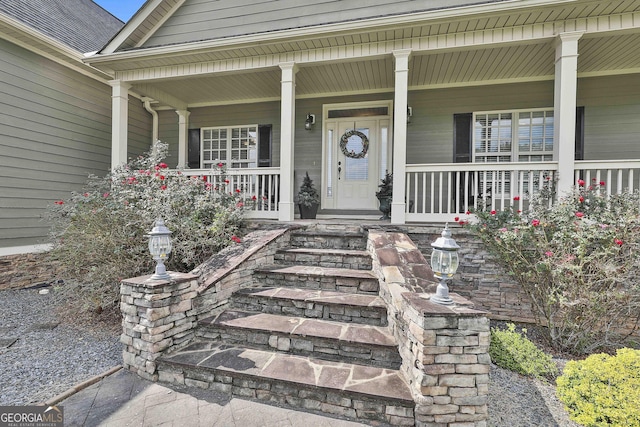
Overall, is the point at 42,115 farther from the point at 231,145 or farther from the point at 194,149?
the point at 231,145

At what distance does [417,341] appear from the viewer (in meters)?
1.89

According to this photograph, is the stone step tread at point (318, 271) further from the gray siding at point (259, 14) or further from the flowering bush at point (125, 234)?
the gray siding at point (259, 14)

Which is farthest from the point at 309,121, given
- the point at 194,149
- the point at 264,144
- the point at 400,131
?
the point at 194,149

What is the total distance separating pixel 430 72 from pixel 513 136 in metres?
1.94

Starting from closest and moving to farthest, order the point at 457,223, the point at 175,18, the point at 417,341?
the point at 417,341
the point at 457,223
the point at 175,18

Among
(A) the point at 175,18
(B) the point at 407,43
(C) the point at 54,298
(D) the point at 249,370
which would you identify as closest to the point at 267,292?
(D) the point at 249,370

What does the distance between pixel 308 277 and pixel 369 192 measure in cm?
339

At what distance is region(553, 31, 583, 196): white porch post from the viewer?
154 inches

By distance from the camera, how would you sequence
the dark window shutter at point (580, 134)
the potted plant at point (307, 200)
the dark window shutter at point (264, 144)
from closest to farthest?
the dark window shutter at point (580, 134)
the potted plant at point (307, 200)
the dark window shutter at point (264, 144)

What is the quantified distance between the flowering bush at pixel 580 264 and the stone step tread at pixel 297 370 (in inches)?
83.0

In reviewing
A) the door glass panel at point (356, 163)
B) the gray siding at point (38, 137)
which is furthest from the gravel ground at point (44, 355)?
the door glass panel at point (356, 163)

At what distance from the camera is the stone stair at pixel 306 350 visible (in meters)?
1.97

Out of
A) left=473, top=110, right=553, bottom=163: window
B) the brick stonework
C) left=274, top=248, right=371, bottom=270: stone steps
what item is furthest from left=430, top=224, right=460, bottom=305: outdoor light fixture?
left=473, top=110, right=553, bottom=163: window

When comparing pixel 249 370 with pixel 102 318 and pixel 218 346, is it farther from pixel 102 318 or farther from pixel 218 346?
pixel 102 318
